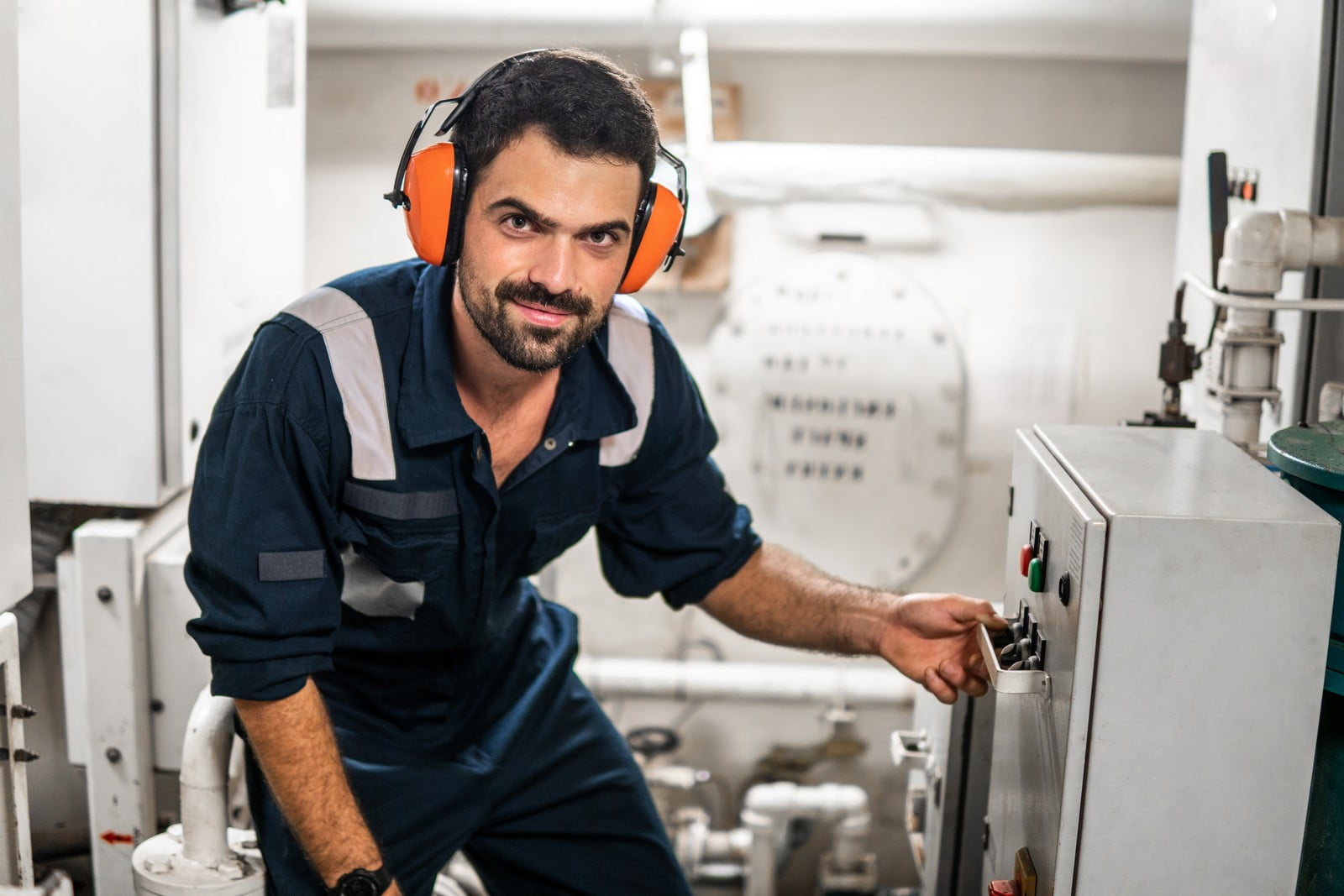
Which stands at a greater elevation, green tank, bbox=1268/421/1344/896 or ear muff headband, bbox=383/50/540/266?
ear muff headband, bbox=383/50/540/266

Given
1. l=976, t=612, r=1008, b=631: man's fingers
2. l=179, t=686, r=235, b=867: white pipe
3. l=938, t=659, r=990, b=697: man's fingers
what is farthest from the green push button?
l=179, t=686, r=235, b=867: white pipe

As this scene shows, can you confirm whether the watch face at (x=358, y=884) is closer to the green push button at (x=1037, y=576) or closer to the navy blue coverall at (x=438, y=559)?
the navy blue coverall at (x=438, y=559)

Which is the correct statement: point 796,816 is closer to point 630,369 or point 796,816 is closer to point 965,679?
point 965,679

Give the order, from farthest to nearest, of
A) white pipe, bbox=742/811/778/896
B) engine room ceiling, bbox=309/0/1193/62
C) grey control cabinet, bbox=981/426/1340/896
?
white pipe, bbox=742/811/778/896 < engine room ceiling, bbox=309/0/1193/62 < grey control cabinet, bbox=981/426/1340/896

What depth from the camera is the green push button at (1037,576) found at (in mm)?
1155

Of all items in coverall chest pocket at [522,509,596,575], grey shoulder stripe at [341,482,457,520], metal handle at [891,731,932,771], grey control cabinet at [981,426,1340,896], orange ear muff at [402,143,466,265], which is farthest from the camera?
metal handle at [891,731,932,771]

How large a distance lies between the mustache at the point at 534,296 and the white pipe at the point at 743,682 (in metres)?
1.52

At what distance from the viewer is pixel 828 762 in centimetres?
284

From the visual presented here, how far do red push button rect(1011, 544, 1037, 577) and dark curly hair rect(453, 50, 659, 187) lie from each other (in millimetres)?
559

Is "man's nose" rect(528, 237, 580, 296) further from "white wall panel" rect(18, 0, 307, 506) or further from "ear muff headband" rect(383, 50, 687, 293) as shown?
"white wall panel" rect(18, 0, 307, 506)

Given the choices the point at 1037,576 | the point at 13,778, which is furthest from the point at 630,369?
the point at 13,778

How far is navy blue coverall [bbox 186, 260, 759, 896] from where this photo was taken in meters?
1.29

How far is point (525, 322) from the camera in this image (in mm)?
1317

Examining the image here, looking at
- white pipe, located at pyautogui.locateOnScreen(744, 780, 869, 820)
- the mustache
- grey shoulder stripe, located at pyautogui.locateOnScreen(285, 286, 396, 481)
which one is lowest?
white pipe, located at pyautogui.locateOnScreen(744, 780, 869, 820)
